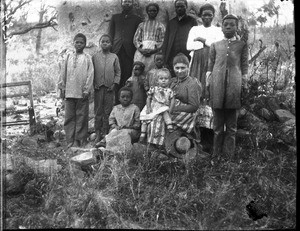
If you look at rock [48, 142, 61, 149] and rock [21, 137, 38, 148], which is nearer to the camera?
rock [21, 137, 38, 148]

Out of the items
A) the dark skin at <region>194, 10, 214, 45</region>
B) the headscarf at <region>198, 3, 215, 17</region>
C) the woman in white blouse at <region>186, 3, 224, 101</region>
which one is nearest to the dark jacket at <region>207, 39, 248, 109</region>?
the woman in white blouse at <region>186, 3, 224, 101</region>

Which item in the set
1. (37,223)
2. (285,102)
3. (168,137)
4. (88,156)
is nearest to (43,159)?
(88,156)

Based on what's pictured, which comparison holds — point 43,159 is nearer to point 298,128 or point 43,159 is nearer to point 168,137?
point 168,137

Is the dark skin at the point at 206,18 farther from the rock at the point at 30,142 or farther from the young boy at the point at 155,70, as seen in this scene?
the rock at the point at 30,142

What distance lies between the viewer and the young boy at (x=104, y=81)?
486 cm

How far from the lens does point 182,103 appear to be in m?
4.59

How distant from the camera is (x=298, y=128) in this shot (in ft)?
12.1

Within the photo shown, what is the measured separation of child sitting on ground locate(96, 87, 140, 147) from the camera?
4.62 m

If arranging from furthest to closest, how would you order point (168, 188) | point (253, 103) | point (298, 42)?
point (253, 103), point (168, 188), point (298, 42)

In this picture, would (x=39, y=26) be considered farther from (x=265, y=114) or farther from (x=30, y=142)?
(x=265, y=114)

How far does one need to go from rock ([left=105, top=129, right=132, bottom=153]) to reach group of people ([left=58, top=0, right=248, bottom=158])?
9 cm

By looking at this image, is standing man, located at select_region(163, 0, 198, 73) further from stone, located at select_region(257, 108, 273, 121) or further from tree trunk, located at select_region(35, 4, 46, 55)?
tree trunk, located at select_region(35, 4, 46, 55)

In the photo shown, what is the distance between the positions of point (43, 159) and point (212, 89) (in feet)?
6.80

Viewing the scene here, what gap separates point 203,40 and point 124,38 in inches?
39.7
